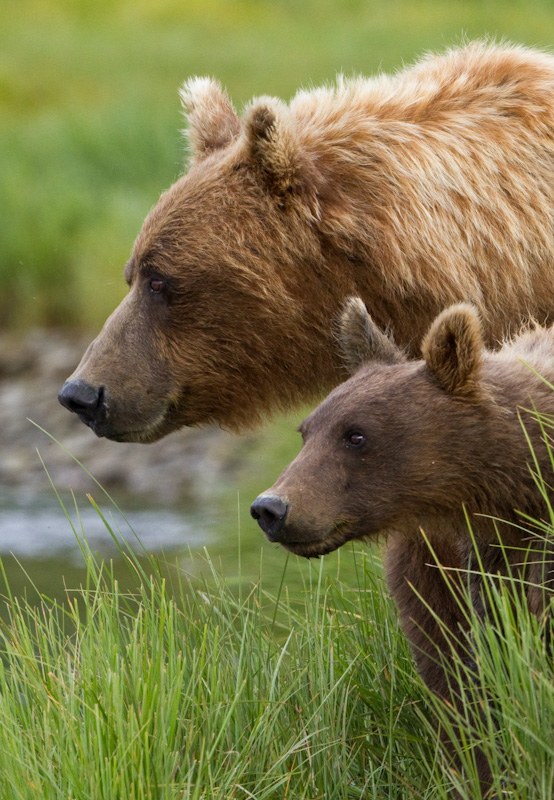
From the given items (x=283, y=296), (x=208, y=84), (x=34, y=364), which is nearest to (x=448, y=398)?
(x=283, y=296)

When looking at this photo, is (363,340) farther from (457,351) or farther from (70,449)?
(70,449)

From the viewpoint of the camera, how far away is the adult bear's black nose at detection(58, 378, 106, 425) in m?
3.93

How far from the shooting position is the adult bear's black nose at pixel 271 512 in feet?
10.2

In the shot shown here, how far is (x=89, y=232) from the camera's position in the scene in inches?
608

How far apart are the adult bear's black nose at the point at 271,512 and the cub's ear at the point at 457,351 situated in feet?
2.00

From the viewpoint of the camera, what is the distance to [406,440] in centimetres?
333

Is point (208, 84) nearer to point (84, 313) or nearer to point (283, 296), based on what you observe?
point (283, 296)

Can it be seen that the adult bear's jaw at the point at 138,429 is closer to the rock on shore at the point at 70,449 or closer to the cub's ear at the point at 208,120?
the cub's ear at the point at 208,120

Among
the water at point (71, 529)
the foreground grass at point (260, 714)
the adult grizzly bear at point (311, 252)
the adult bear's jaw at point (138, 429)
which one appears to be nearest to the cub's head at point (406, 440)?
the foreground grass at point (260, 714)

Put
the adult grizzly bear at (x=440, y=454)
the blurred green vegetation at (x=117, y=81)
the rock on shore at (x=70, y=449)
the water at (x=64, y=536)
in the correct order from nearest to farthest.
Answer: the adult grizzly bear at (x=440, y=454) < the water at (x=64, y=536) < the rock on shore at (x=70, y=449) < the blurred green vegetation at (x=117, y=81)

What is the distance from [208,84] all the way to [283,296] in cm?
110

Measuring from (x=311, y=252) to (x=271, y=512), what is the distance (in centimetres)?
118

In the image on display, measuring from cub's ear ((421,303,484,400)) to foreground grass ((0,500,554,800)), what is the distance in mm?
588

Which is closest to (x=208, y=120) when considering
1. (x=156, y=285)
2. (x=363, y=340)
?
(x=156, y=285)
